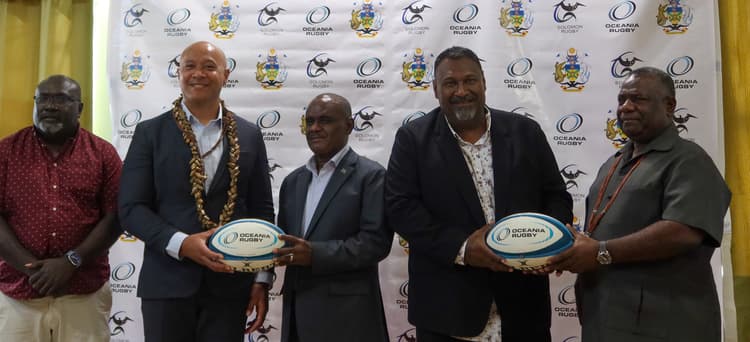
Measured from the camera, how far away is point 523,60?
3932 millimetres

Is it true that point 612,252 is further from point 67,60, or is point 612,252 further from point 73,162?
point 67,60

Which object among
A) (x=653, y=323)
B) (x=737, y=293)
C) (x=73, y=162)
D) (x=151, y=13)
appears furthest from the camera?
(x=151, y=13)

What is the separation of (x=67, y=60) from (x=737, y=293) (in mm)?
4715

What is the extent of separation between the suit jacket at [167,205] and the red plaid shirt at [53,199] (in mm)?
512

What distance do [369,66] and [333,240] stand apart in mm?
1678

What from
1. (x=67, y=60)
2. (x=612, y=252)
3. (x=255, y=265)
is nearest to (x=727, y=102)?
(x=612, y=252)

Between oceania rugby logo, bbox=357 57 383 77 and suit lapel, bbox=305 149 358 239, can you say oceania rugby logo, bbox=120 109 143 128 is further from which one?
suit lapel, bbox=305 149 358 239

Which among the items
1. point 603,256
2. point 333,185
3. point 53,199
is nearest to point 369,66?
point 333,185

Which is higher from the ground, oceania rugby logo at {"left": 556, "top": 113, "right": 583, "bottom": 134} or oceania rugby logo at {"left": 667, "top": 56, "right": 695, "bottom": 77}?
oceania rugby logo at {"left": 667, "top": 56, "right": 695, "bottom": 77}

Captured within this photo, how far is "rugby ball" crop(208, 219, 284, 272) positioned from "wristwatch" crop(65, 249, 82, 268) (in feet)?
2.93

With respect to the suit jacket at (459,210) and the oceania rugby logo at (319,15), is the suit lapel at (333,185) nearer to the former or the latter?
the suit jacket at (459,210)

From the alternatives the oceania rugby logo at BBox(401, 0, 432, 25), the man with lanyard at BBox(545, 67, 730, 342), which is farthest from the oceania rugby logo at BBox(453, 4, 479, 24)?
the man with lanyard at BBox(545, 67, 730, 342)

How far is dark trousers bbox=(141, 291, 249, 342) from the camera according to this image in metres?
2.53

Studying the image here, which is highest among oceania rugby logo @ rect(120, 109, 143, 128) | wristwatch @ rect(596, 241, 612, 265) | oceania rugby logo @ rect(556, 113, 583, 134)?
oceania rugby logo @ rect(120, 109, 143, 128)
